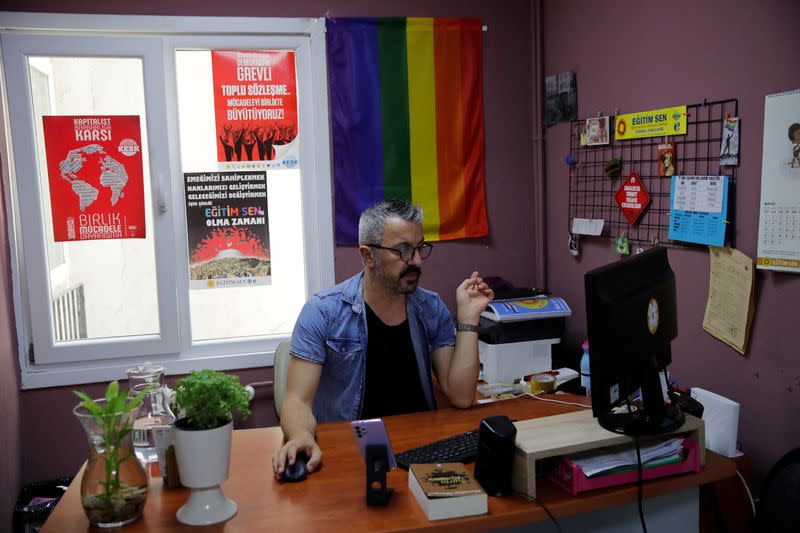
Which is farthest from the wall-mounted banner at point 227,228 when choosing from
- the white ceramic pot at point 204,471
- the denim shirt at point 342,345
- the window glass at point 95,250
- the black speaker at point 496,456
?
the black speaker at point 496,456

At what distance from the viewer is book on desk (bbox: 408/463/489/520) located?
1403 millimetres

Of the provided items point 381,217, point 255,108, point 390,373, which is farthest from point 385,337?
point 255,108

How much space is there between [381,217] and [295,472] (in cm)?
90

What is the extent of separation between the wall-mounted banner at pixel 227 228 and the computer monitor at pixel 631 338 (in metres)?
1.94

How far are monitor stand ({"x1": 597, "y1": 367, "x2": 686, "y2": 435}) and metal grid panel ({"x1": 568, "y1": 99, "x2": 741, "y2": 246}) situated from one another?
0.73m

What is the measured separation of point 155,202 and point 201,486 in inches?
A: 73.7

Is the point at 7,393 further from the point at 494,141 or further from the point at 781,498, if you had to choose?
the point at 781,498

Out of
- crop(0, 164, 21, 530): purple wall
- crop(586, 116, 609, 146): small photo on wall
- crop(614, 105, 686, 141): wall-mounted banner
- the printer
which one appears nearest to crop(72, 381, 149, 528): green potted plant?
crop(0, 164, 21, 530): purple wall

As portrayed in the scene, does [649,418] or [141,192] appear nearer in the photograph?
[649,418]

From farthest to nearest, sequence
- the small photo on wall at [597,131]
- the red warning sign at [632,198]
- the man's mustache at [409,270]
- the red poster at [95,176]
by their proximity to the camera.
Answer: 1. the red poster at [95,176]
2. the small photo on wall at [597,131]
3. the red warning sign at [632,198]
4. the man's mustache at [409,270]

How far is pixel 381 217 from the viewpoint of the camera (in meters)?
2.17

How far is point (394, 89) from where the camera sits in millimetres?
3156

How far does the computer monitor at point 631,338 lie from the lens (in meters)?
1.47

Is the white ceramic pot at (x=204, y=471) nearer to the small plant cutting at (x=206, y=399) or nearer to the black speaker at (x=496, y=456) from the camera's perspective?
the small plant cutting at (x=206, y=399)
